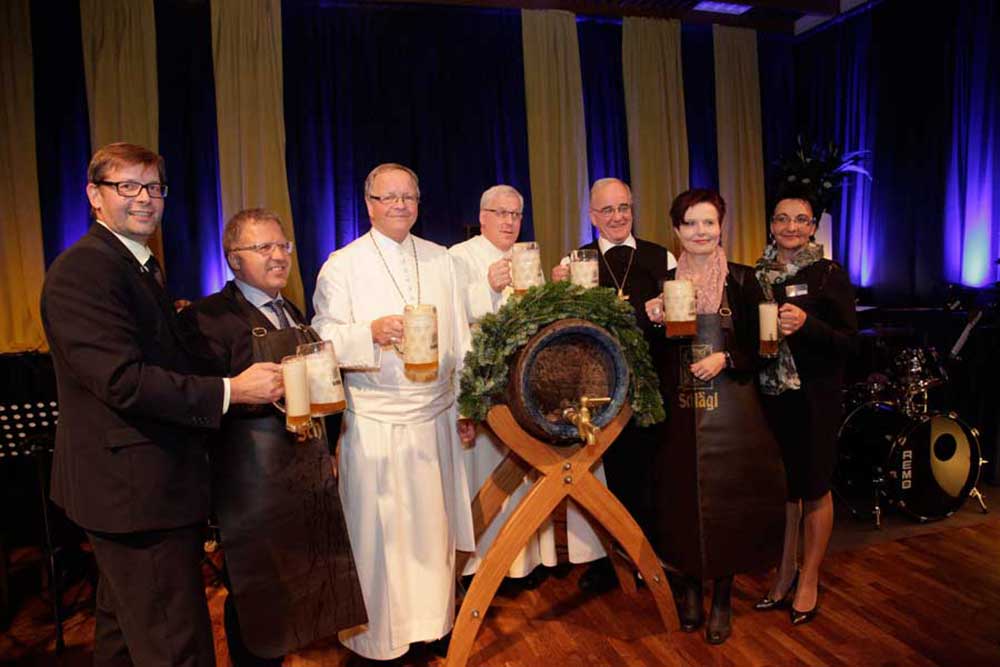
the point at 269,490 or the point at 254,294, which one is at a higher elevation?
the point at 254,294

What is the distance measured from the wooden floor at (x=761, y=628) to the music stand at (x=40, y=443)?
0.84 feet

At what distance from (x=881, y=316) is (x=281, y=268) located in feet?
17.0

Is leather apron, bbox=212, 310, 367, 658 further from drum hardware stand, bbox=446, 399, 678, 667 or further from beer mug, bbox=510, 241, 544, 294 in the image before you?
beer mug, bbox=510, 241, 544, 294

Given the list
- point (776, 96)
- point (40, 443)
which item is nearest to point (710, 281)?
point (40, 443)

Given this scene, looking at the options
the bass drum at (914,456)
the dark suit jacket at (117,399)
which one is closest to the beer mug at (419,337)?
the dark suit jacket at (117,399)

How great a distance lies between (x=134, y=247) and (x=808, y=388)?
268 cm

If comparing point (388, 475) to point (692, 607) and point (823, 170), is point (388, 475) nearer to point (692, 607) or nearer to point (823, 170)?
point (692, 607)

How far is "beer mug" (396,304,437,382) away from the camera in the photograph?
2.08 metres

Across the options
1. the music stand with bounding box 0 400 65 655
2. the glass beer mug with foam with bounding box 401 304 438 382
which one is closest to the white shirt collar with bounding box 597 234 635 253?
the glass beer mug with foam with bounding box 401 304 438 382

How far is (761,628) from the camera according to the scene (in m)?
2.91

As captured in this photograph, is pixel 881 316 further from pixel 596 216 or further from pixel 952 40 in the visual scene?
pixel 596 216

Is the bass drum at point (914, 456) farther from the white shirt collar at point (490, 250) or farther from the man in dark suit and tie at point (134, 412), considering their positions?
the man in dark suit and tie at point (134, 412)

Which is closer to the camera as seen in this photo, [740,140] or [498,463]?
[498,463]

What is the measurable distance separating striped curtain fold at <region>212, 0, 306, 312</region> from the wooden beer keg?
12.7 ft
